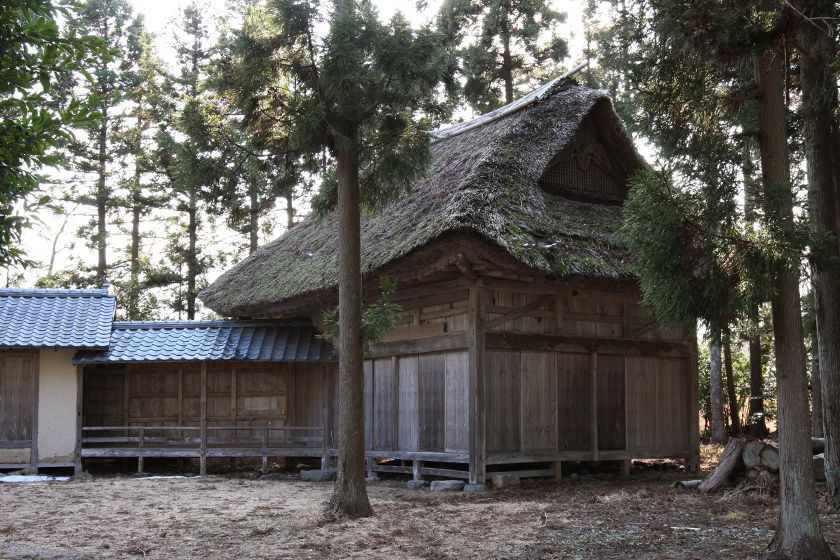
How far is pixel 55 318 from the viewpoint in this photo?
47.0 ft

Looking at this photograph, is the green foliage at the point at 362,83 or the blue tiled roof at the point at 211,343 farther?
the blue tiled roof at the point at 211,343

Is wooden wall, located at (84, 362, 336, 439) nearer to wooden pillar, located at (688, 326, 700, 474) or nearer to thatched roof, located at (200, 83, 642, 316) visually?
thatched roof, located at (200, 83, 642, 316)

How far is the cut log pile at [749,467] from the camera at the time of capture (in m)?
10.1

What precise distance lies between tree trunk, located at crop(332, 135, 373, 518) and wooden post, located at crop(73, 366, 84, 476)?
6957 mm

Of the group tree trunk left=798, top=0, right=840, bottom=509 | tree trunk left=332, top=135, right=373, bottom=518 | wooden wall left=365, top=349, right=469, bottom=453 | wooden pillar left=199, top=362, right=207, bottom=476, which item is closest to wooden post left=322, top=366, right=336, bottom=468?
wooden wall left=365, top=349, right=469, bottom=453

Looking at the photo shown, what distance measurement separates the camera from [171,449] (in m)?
14.2

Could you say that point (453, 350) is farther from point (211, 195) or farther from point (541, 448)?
point (211, 195)

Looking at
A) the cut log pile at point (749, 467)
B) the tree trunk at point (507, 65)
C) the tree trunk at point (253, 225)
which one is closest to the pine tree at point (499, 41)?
the tree trunk at point (507, 65)

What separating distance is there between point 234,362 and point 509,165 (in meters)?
6.11

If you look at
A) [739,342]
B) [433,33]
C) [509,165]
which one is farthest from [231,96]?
[739,342]

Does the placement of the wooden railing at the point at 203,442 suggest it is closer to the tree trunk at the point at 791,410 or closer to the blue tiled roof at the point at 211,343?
the blue tiled roof at the point at 211,343

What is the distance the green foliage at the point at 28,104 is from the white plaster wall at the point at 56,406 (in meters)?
10.5

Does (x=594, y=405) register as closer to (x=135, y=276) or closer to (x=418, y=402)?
(x=418, y=402)

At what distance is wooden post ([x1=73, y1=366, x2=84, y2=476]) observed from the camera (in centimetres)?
1370
